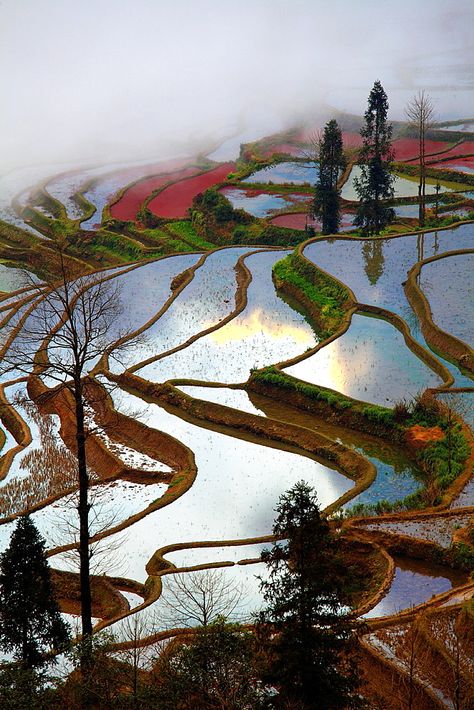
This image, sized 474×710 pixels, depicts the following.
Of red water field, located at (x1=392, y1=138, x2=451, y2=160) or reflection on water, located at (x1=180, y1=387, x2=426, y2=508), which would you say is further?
red water field, located at (x1=392, y1=138, x2=451, y2=160)

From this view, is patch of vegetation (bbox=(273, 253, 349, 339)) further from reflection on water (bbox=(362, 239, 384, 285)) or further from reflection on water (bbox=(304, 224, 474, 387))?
reflection on water (bbox=(362, 239, 384, 285))

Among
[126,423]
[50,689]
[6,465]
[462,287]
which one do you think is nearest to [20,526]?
[50,689]

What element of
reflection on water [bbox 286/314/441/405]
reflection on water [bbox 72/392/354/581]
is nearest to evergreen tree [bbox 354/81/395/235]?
reflection on water [bbox 286/314/441/405]

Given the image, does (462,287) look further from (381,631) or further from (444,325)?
(381,631)

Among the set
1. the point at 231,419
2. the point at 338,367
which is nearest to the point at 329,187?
the point at 338,367

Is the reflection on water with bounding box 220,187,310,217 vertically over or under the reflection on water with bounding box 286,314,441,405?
over
